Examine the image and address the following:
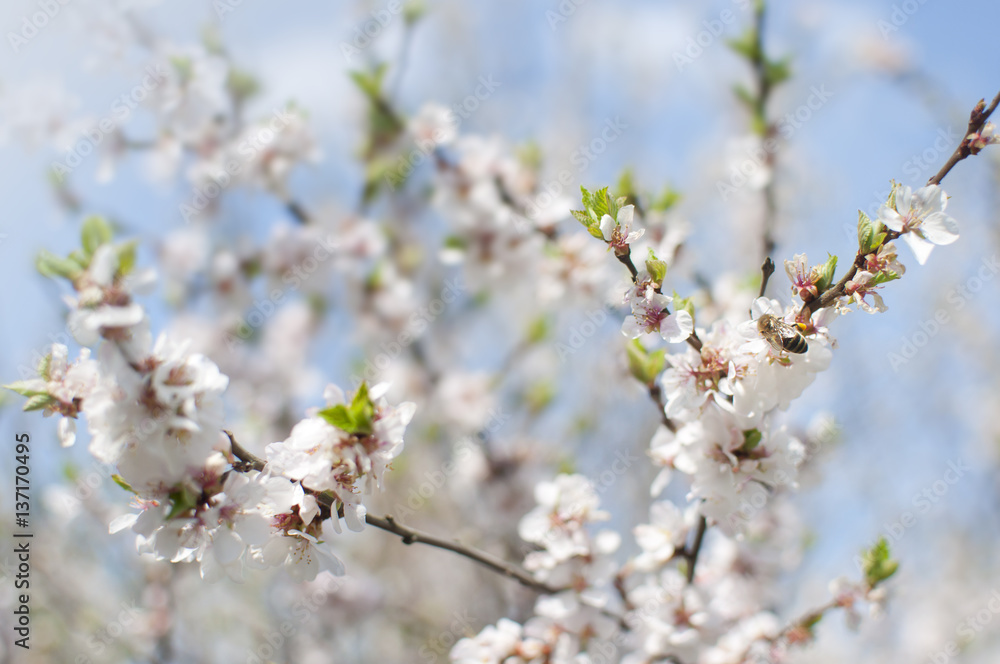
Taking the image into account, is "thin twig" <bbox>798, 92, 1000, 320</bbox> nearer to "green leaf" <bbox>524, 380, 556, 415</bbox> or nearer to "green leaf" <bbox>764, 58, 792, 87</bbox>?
"green leaf" <bbox>764, 58, 792, 87</bbox>

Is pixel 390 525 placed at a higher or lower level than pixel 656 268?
lower

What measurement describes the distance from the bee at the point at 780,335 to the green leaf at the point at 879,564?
80cm

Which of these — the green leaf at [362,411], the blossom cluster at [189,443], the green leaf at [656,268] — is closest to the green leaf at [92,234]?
the blossom cluster at [189,443]

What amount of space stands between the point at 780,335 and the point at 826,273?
147 mm

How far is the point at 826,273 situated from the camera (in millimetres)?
1165

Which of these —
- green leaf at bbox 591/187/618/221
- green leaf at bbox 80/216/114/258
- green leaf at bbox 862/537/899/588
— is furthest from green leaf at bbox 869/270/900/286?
green leaf at bbox 80/216/114/258

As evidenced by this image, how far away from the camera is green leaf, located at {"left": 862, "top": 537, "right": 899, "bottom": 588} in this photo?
5.31 feet

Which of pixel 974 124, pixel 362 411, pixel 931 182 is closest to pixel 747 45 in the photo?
pixel 974 124

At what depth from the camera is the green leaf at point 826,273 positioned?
1163 mm

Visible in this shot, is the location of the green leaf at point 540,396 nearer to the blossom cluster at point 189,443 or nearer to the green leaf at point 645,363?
the green leaf at point 645,363

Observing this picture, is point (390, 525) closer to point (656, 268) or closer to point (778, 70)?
point (656, 268)

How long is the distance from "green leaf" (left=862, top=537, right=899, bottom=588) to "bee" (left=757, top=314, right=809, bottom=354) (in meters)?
0.80

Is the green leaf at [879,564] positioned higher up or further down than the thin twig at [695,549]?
further down

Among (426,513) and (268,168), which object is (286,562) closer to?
(268,168)
